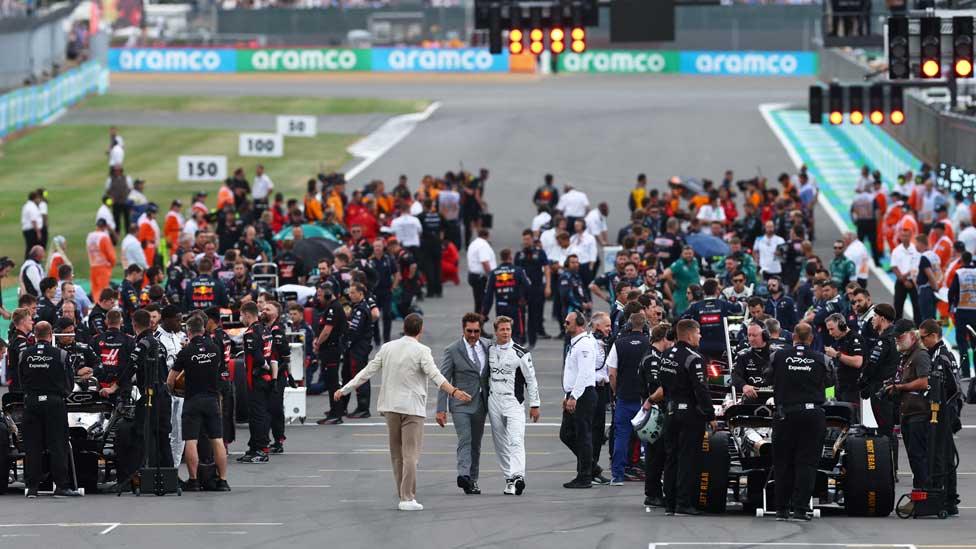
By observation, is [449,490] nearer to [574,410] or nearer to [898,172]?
[574,410]

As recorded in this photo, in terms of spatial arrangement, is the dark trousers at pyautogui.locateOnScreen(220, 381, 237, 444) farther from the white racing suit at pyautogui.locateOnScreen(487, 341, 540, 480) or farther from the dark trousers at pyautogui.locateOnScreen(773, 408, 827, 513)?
the dark trousers at pyautogui.locateOnScreen(773, 408, 827, 513)

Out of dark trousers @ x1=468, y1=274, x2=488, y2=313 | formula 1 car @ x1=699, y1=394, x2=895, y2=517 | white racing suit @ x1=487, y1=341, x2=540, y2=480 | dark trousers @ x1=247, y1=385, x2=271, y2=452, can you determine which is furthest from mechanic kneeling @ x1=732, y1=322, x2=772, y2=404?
dark trousers @ x1=468, y1=274, x2=488, y2=313

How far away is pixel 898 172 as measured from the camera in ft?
138

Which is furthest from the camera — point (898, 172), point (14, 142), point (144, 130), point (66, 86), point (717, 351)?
point (66, 86)

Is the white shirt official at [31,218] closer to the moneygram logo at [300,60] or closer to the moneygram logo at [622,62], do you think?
the moneygram logo at [622,62]

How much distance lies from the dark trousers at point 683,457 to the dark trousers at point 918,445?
1.67 metres

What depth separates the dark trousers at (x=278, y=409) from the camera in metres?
18.7

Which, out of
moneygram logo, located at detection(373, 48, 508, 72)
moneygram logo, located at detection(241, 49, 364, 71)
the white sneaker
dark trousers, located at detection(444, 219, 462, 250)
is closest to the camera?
the white sneaker

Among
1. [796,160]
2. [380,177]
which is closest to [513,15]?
[380,177]

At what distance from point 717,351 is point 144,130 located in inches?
1658

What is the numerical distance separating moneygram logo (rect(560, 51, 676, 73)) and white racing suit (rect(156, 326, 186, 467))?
6051 centimetres

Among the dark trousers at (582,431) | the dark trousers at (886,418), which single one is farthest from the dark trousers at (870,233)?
the dark trousers at (582,431)

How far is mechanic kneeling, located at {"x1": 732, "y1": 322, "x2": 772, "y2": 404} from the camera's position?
52.7 feet

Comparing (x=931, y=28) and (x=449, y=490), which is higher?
(x=931, y=28)
